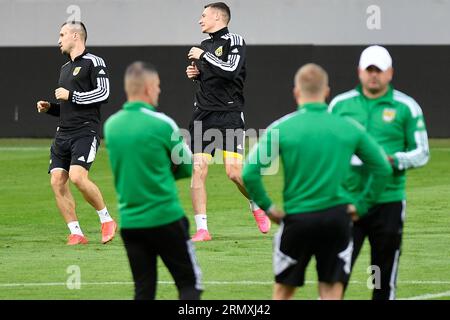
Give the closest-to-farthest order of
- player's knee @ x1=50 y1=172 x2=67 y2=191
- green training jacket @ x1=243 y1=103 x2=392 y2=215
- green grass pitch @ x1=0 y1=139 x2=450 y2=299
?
green training jacket @ x1=243 y1=103 x2=392 y2=215 < green grass pitch @ x1=0 y1=139 x2=450 y2=299 < player's knee @ x1=50 y1=172 x2=67 y2=191

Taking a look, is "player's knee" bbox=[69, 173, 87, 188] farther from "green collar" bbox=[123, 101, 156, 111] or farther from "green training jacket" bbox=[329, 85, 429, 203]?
"green collar" bbox=[123, 101, 156, 111]

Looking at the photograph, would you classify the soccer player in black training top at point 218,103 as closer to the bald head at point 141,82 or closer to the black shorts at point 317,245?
the bald head at point 141,82

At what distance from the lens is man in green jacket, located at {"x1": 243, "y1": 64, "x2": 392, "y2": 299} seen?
7.91 m

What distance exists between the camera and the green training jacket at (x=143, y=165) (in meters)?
8.17

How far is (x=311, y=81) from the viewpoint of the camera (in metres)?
7.97

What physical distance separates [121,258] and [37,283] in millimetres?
1608

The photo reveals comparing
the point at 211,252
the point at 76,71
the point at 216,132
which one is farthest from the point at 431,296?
the point at 76,71

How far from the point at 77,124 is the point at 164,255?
19.6 ft

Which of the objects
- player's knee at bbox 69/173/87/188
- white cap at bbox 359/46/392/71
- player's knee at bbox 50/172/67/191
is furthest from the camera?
player's knee at bbox 50/172/67/191

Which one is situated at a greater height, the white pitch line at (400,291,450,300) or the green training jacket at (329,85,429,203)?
the green training jacket at (329,85,429,203)

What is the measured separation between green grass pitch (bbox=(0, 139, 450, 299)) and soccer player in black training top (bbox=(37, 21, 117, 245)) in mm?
334

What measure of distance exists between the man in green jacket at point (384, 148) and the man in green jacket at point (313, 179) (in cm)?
76

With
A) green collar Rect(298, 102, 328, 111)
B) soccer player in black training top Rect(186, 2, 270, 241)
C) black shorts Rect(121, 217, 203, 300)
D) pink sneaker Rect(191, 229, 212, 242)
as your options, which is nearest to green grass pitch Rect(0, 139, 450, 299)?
pink sneaker Rect(191, 229, 212, 242)
